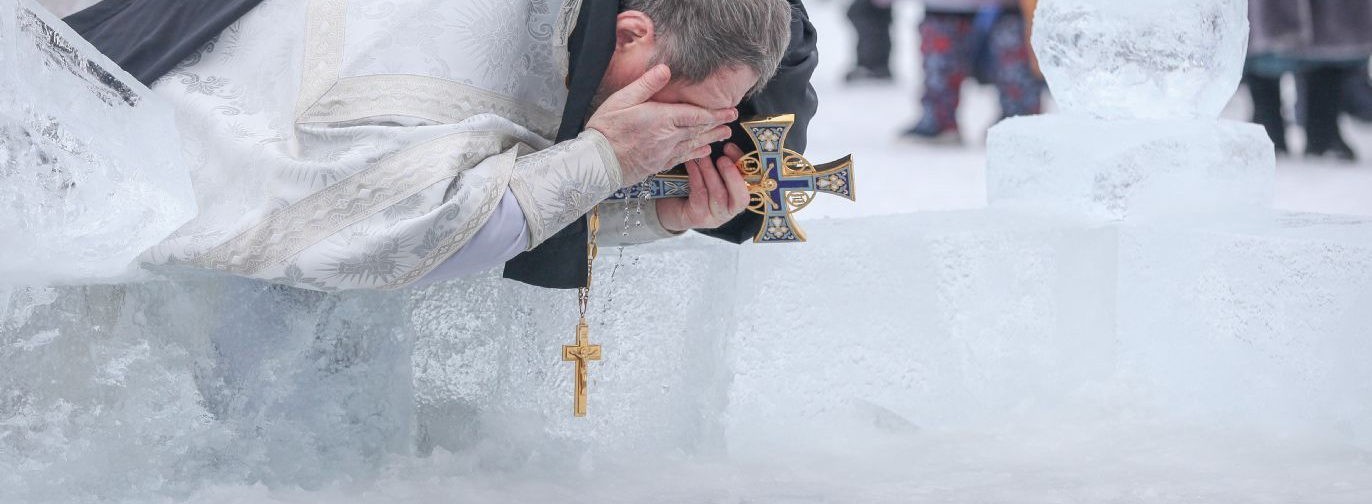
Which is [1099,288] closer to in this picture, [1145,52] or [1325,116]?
[1145,52]

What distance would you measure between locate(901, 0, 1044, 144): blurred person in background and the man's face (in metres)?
4.27

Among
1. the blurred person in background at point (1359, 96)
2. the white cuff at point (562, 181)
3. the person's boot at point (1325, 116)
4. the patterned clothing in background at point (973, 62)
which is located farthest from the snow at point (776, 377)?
the blurred person in background at point (1359, 96)

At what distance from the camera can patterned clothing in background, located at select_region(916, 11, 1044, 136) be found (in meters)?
6.14

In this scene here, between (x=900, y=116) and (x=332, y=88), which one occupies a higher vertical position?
(x=900, y=116)

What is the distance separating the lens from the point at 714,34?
186 cm

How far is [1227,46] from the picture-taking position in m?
2.79

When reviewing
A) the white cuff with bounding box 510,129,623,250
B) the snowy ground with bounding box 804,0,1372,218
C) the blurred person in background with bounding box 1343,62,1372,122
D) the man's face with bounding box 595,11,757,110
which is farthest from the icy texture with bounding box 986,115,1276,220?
the blurred person in background with bounding box 1343,62,1372,122

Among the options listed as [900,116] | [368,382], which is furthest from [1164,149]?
[900,116]

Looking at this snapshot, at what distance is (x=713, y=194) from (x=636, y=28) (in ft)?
0.89

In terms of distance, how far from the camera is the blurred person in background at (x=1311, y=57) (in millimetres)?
5457

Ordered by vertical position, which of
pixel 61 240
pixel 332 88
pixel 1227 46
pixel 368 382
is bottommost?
pixel 368 382

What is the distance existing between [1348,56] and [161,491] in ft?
15.6

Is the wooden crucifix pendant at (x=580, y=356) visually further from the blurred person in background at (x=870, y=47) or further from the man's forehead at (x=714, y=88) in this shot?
the blurred person in background at (x=870, y=47)

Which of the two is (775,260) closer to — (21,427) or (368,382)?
(368,382)
